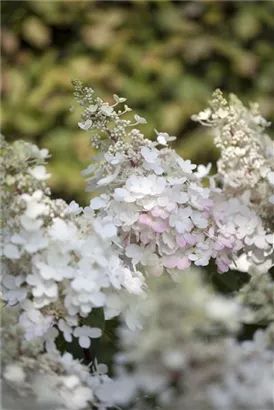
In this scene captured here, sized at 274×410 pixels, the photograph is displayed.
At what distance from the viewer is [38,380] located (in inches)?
26.8

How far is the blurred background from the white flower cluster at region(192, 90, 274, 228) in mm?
1967

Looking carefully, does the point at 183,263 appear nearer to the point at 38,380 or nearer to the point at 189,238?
the point at 189,238

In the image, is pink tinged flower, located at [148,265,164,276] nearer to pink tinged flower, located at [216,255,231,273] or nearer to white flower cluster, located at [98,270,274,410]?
pink tinged flower, located at [216,255,231,273]

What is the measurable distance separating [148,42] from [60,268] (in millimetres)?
2685

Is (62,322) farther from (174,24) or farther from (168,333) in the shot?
(174,24)

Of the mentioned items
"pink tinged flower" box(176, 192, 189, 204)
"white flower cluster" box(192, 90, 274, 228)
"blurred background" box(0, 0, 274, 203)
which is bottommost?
"pink tinged flower" box(176, 192, 189, 204)

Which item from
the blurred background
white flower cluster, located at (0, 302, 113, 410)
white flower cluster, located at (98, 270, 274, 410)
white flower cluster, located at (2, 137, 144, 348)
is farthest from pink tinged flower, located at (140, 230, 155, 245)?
the blurred background

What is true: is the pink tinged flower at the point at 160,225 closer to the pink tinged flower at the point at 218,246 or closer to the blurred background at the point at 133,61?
the pink tinged flower at the point at 218,246

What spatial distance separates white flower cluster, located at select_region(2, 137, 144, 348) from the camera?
2.65 feet

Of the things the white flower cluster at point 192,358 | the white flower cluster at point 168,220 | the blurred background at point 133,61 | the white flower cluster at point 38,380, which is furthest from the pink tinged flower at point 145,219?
the blurred background at point 133,61

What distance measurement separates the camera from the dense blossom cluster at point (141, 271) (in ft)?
1.94

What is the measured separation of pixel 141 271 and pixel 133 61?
7.75ft

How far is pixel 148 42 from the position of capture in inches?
134

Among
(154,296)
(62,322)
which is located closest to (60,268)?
(62,322)
